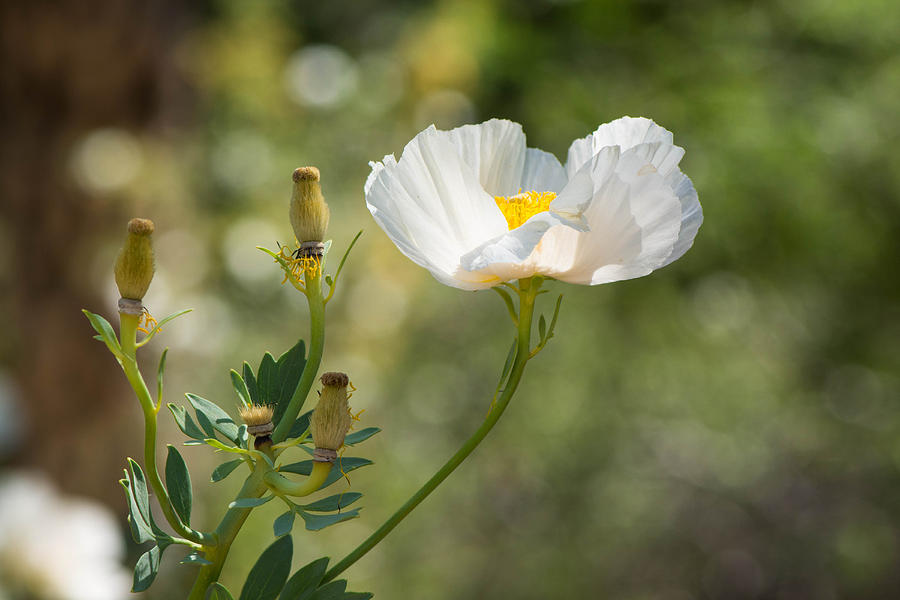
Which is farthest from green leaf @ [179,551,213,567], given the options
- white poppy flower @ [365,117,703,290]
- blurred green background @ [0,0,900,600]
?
blurred green background @ [0,0,900,600]

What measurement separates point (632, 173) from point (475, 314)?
2.26m

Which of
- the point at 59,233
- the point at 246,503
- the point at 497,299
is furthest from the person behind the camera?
the point at 497,299

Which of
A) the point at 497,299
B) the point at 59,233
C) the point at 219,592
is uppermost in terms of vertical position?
the point at 497,299

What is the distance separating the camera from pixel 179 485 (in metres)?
0.26

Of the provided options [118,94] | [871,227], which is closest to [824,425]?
[871,227]

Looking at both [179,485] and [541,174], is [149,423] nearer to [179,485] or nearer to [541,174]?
[179,485]

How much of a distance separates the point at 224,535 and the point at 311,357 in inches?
2.0

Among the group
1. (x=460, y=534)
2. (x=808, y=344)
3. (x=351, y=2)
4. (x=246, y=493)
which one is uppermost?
(x=351, y=2)

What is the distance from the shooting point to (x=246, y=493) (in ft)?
0.78

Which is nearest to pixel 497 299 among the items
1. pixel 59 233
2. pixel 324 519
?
pixel 59 233

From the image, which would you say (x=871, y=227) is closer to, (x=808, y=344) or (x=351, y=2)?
(x=808, y=344)

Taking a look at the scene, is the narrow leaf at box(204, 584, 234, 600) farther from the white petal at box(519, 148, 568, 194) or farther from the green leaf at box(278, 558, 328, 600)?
the white petal at box(519, 148, 568, 194)

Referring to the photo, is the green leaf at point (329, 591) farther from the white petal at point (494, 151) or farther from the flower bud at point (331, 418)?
the white petal at point (494, 151)

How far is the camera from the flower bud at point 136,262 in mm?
231
